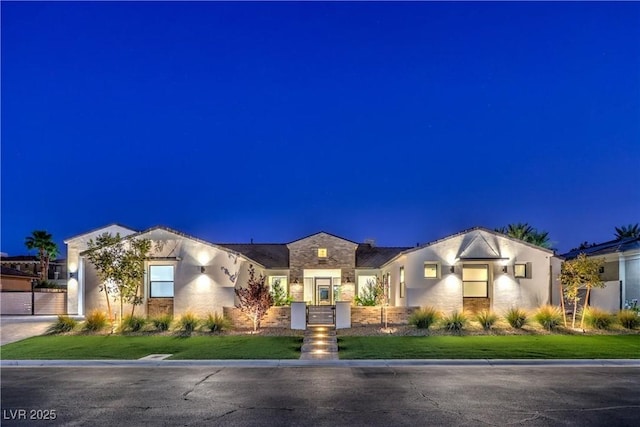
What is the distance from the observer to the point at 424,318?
2133 cm

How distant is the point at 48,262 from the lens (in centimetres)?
4250

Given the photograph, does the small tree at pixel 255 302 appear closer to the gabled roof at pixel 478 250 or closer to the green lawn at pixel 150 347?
the green lawn at pixel 150 347

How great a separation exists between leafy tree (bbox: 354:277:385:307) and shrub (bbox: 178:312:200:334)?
8333 millimetres

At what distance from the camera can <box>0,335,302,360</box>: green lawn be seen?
52.0 feet

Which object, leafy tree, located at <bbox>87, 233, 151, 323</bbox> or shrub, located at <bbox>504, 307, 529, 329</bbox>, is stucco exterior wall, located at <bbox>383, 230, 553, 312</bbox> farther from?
leafy tree, located at <bbox>87, 233, 151, 323</bbox>

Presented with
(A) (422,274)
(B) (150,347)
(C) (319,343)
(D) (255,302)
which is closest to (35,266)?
(D) (255,302)

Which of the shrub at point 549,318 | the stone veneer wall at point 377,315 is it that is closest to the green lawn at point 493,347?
the shrub at point 549,318

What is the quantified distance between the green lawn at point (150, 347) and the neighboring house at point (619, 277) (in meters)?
16.4

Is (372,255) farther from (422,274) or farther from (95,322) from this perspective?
(95,322)

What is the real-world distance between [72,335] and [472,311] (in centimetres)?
1734

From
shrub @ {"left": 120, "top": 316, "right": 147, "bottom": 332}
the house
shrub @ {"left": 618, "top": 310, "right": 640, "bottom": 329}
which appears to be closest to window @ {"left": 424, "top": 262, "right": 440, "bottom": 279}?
the house

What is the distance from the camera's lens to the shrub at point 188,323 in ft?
68.9

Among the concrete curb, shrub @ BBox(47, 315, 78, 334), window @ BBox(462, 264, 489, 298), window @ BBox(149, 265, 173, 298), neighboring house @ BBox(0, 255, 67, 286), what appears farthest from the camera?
neighboring house @ BBox(0, 255, 67, 286)

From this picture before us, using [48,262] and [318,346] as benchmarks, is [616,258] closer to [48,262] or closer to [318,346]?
[318,346]
